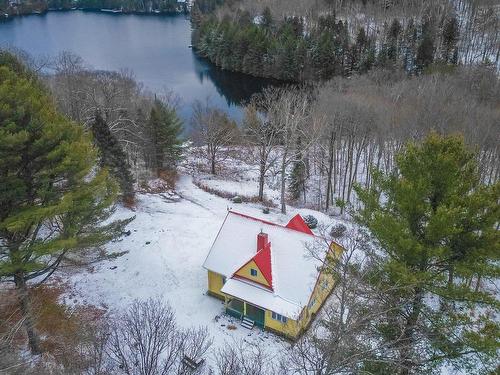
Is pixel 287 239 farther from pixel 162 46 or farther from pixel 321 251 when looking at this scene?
pixel 162 46

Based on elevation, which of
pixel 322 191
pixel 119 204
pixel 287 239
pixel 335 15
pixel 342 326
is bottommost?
pixel 322 191

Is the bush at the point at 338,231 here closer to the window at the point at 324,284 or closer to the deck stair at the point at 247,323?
the window at the point at 324,284

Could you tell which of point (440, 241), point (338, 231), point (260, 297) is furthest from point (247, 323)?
point (440, 241)

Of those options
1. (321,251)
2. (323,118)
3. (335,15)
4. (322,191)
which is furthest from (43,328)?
(335,15)

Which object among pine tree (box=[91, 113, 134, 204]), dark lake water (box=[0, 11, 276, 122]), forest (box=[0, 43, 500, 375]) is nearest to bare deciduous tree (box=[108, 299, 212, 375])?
forest (box=[0, 43, 500, 375])

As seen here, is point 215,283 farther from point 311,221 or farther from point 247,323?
point 311,221

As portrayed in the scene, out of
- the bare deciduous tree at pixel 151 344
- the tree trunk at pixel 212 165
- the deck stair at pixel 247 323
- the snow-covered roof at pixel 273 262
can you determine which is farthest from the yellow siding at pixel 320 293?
the tree trunk at pixel 212 165
